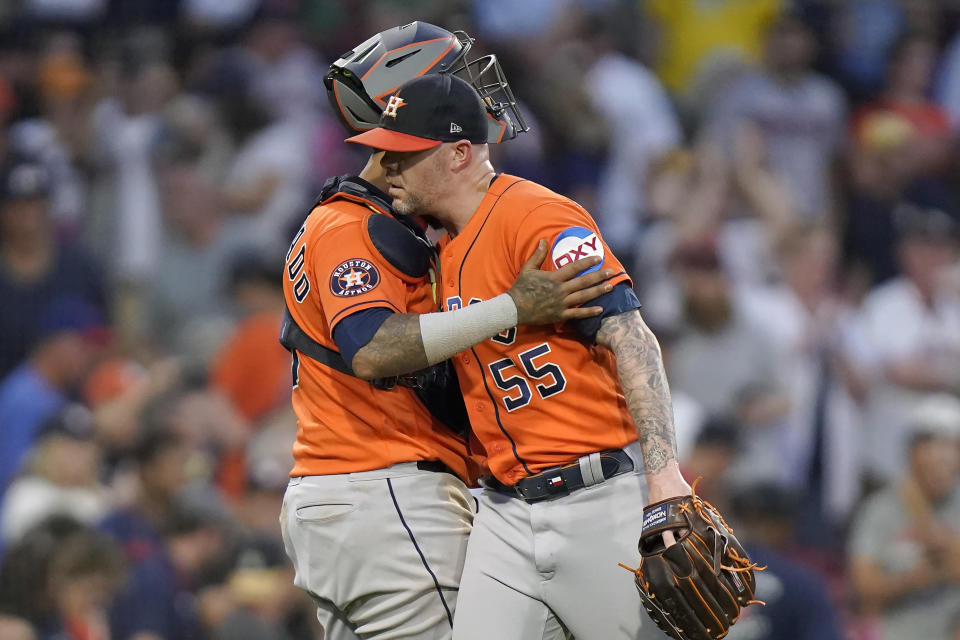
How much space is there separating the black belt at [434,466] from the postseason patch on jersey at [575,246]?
678 mm

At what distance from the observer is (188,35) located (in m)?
10.0

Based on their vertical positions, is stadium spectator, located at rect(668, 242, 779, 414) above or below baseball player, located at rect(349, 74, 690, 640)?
below

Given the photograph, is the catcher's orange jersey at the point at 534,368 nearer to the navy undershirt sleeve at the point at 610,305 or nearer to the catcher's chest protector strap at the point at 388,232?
the navy undershirt sleeve at the point at 610,305

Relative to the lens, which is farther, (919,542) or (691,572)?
(919,542)

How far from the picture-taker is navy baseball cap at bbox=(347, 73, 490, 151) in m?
3.55

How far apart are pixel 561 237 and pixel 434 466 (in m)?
0.74

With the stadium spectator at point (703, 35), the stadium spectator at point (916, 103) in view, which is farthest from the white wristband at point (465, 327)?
the stadium spectator at point (703, 35)

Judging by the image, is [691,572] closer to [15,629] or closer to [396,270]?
[396,270]

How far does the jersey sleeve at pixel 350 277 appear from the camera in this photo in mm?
3475

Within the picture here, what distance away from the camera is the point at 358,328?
3.44 meters

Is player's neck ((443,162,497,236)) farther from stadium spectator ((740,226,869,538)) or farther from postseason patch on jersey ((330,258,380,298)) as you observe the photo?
stadium spectator ((740,226,869,538))

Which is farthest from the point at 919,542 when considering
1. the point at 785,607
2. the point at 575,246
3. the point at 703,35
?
the point at 703,35

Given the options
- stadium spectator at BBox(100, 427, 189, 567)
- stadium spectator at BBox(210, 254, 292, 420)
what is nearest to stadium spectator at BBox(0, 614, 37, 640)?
stadium spectator at BBox(100, 427, 189, 567)

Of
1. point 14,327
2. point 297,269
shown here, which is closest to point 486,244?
point 297,269
